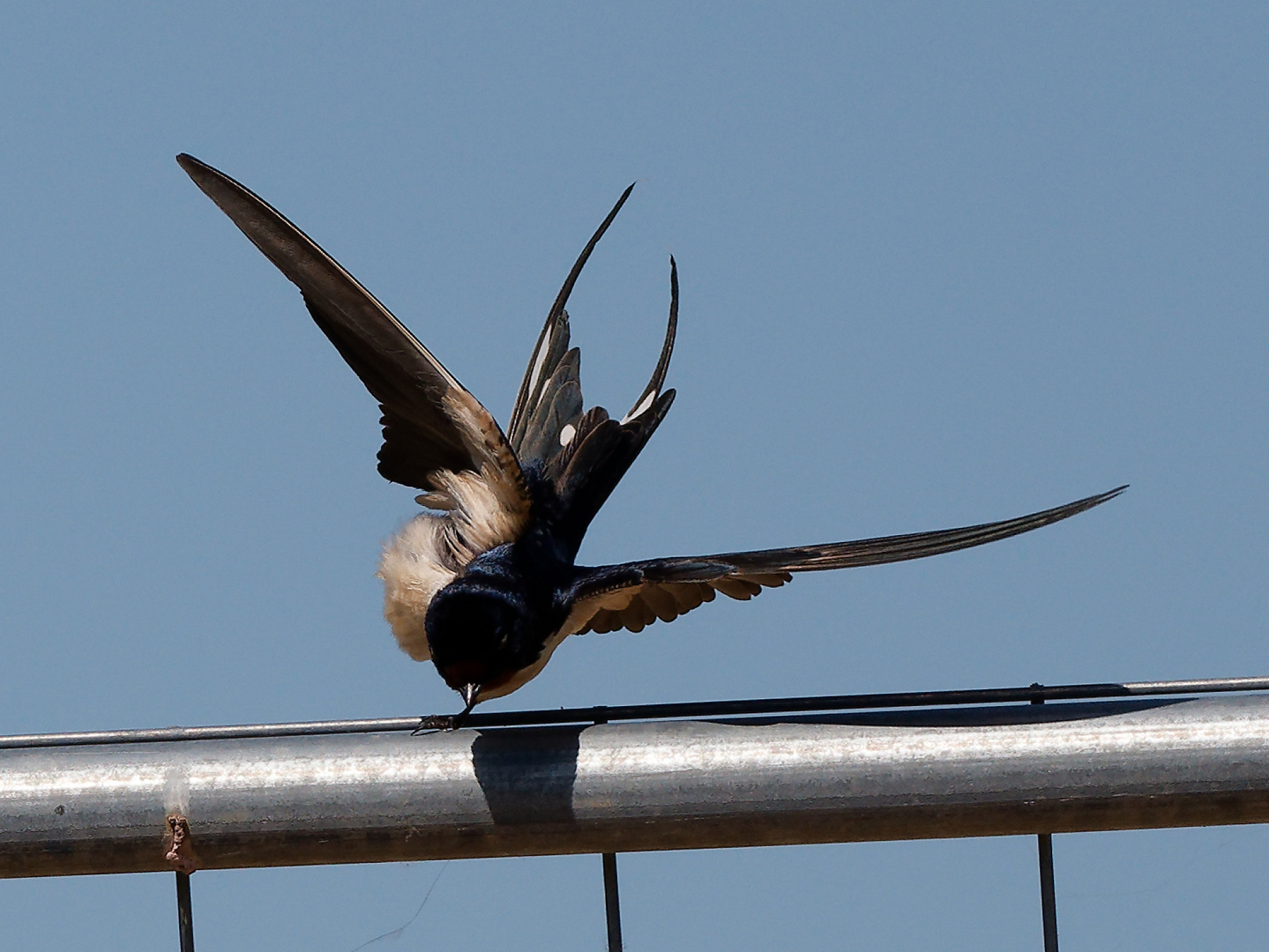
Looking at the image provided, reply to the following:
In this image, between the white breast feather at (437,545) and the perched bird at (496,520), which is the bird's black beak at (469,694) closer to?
the perched bird at (496,520)

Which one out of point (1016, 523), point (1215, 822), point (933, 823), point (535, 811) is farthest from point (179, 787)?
point (1016, 523)

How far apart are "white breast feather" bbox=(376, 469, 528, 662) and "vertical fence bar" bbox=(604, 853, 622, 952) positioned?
1.56 meters

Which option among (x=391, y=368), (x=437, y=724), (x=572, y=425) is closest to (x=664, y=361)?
(x=572, y=425)

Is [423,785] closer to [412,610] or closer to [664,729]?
[664,729]

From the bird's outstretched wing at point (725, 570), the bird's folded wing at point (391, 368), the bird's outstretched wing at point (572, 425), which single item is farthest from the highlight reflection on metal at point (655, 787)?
the bird's outstretched wing at point (572, 425)

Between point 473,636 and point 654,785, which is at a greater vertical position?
point 473,636

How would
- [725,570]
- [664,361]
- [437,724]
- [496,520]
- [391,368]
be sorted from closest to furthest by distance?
[437,724], [725,570], [391,368], [496,520], [664,361]

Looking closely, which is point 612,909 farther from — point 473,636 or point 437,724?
point 473,636

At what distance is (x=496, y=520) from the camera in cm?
325

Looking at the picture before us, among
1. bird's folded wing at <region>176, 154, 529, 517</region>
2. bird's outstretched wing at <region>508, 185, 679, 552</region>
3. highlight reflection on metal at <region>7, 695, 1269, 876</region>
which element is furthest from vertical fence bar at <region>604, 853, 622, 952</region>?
bird's outstretched wing at <region>508, 185, 679, 552</region>

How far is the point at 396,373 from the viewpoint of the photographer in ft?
9.55

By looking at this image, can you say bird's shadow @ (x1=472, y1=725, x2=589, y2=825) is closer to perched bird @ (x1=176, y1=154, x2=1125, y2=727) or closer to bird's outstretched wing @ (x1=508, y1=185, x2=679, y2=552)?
perched bird @ (x1=176, y1=154, x2=1125, y2=727)

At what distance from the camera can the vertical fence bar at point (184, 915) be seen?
55.2 inches

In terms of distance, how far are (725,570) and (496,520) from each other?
91cm
